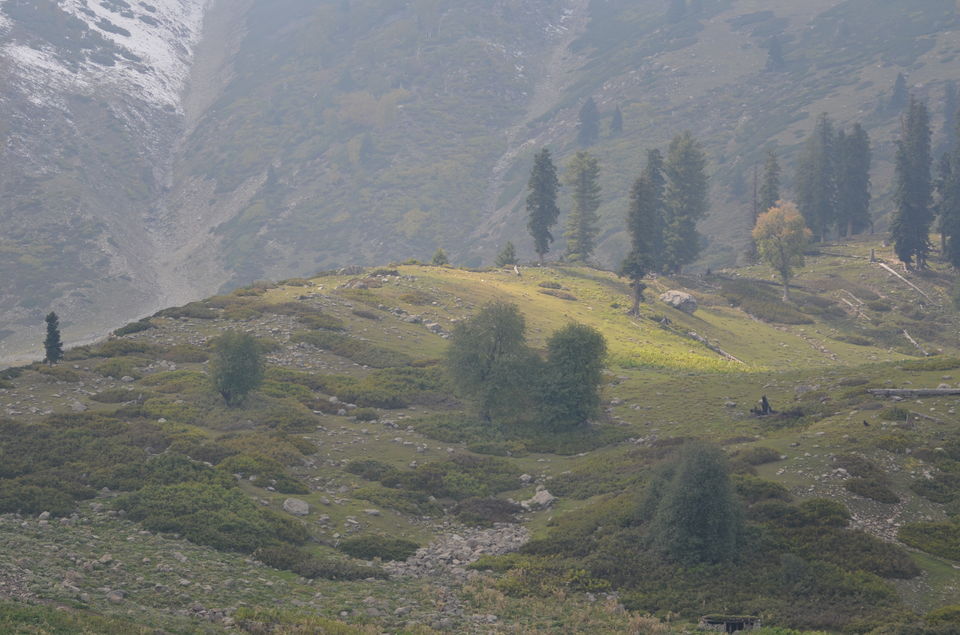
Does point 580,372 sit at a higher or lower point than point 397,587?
higher

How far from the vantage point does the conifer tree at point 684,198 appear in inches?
3984

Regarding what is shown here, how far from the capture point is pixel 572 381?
46.9m

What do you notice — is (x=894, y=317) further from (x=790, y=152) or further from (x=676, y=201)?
(x=790, y=152)

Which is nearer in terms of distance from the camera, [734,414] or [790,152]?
[734,414]

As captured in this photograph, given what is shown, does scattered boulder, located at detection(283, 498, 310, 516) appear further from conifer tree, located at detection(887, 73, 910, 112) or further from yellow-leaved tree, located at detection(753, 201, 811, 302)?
conifer tree, located at detection(887, 73, 910, 112)

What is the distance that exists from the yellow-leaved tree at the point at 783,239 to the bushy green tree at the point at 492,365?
5201cm

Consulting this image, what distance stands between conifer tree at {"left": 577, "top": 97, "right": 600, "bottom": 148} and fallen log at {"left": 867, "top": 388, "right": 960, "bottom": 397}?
510ft

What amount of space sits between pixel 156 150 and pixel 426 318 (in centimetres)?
15380

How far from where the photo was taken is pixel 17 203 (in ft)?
491

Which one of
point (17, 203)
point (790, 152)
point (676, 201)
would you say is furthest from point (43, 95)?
point (790, 152)

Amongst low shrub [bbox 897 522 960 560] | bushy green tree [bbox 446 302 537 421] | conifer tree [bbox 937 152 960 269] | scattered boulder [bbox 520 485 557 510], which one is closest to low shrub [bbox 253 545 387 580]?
scattered boulder [bbox 520 485 557 510]

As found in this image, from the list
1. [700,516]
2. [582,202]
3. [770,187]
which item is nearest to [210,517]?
[700,516]

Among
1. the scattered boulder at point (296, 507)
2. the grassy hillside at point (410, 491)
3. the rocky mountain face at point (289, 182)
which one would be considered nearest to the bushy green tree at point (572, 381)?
the grassy hillside at point (410, 491)

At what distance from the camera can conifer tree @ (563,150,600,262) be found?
338 ft
